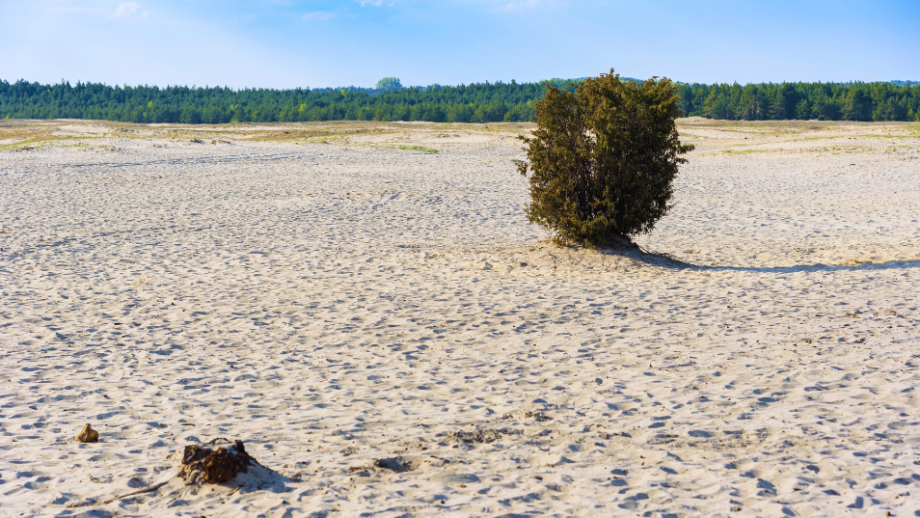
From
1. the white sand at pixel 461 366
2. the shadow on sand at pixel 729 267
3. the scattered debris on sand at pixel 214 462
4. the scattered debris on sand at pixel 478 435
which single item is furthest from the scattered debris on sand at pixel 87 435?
the shadow on sand at pixel 729 267

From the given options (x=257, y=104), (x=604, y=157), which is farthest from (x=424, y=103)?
(x=604, y=157)

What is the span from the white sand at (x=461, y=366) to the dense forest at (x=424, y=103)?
5181cm

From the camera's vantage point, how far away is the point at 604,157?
496 inches

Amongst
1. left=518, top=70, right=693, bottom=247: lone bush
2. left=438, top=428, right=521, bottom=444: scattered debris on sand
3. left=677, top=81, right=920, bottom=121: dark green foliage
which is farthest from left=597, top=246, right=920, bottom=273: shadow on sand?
left=677, top=81, right=920, bottom=121: dark green foliage

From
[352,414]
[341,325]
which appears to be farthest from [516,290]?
[352,414]

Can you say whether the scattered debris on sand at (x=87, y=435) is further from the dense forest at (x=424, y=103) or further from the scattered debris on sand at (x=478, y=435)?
the dense forest at (x=424, y=103)

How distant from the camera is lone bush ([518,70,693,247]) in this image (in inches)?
490

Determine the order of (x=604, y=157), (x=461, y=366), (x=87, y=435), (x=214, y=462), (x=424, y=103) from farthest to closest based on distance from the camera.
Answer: (x=424, y=103)
(x=604, y=157)
(x=461, y=366)
(x=87, y=435)
(x=214, y=462)

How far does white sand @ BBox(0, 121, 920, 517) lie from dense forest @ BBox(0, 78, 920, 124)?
51.8 meters

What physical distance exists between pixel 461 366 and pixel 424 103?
141 metres

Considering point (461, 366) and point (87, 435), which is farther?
point (461, 366)

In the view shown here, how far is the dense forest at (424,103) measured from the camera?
344 ft

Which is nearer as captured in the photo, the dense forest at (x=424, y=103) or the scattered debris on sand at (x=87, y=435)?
the scattered debris on sand at (x=87, y=435)

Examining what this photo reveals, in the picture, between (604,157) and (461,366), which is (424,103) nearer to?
(604,157)
